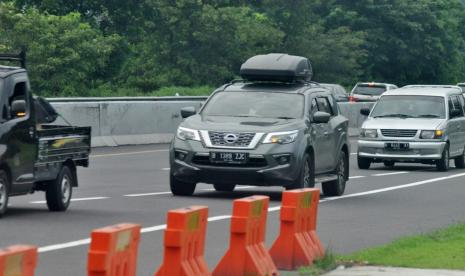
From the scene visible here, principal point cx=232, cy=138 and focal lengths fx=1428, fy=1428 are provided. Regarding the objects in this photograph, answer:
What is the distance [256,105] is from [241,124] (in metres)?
0.86

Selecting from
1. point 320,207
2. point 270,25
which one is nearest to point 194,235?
point 320,207

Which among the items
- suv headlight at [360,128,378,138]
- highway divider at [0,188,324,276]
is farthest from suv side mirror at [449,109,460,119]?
highway divider at [0,188,324,276]

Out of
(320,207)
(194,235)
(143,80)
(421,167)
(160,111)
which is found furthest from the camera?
(143,80)

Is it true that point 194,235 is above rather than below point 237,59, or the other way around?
above

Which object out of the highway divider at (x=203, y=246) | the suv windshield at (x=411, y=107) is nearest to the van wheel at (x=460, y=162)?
the suv windshield at (x=411, y=107)

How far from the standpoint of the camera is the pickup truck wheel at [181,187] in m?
20.0

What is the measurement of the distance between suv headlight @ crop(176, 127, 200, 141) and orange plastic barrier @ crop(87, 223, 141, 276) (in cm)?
1132

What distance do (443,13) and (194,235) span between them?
8699 centimetres

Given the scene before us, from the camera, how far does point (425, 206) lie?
779 inches

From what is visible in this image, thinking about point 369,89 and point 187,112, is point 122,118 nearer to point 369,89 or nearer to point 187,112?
point 187,112

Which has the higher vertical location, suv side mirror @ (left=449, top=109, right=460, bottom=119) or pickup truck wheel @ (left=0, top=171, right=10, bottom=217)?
pickup truck wheel @ (left=0, top=171, right=10, bottom=217)

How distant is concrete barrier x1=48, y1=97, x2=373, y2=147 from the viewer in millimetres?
33250

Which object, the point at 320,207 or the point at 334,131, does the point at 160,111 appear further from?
the point at 320,207

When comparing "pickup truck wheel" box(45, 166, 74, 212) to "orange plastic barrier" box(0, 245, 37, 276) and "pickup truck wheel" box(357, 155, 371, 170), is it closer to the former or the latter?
"orange plastic barrier" box(0, 245, 37, 276)
